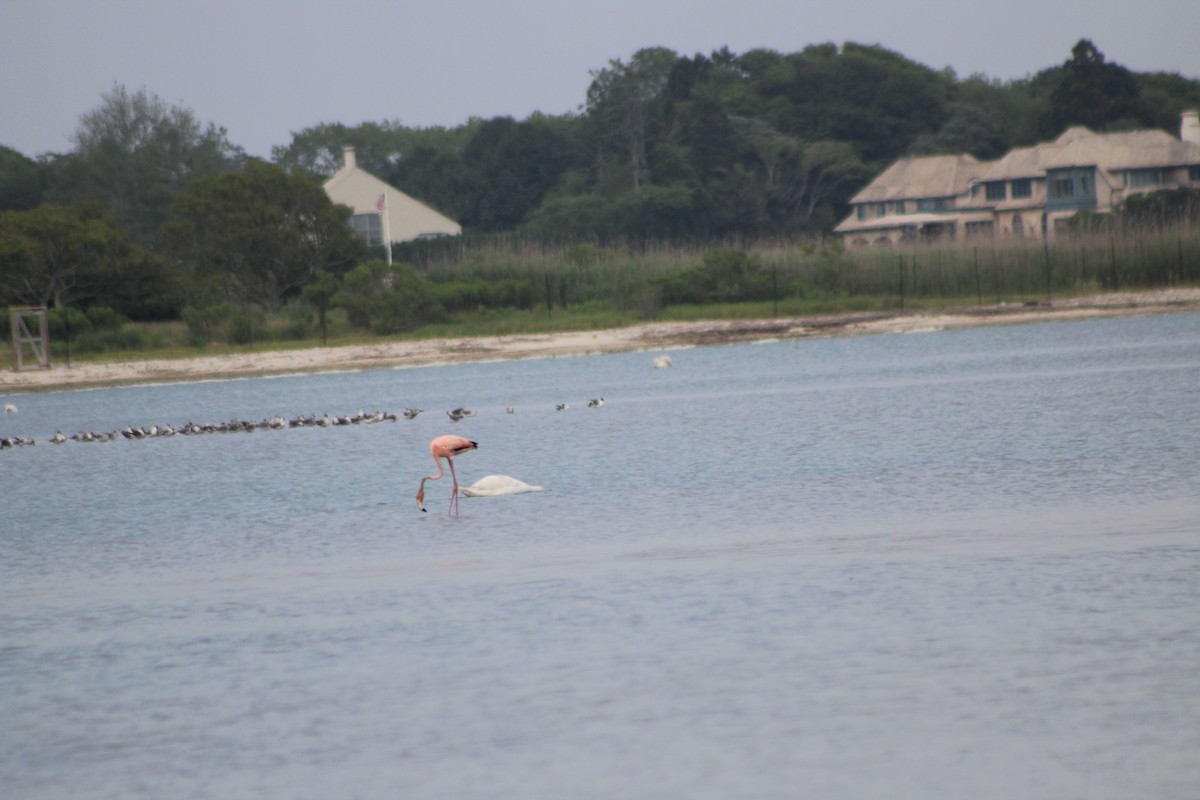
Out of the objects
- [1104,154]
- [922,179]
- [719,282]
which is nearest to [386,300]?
[719,282]

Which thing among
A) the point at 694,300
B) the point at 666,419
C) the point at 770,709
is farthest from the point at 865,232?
the point at 770,709

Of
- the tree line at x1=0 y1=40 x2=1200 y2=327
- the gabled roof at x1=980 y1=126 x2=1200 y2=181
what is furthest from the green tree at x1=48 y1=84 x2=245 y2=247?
the gabled roof at x1=980 y1=126 x2=1200 y2=181

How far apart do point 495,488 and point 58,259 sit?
120 feet

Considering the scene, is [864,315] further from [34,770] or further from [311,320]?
[34,770]

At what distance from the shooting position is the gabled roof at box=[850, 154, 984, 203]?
82812 mm

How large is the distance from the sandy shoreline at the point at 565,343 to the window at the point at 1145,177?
33.7 meters

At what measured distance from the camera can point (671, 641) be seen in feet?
31.3

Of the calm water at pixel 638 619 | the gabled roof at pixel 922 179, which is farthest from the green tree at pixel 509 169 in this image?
→ the calm water at pixel 638 619

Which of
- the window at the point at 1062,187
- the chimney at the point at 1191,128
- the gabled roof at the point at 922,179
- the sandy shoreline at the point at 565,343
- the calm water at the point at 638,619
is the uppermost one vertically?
the chimney at the point at 1191,128

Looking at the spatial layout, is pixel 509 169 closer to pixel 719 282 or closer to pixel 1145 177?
pixel 1145 177

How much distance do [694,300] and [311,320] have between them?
11887 millimetres

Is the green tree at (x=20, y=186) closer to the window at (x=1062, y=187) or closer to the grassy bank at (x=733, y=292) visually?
the grassy bank at (x=733, y=292)

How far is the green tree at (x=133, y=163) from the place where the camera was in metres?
87.0

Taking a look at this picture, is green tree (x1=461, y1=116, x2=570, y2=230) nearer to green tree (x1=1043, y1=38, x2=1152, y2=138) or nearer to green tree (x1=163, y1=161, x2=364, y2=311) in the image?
green tree (x1=1043, y1=38, x2=1152, y2=138)
